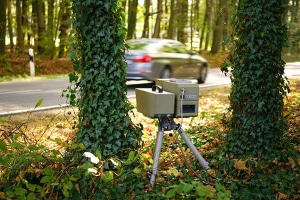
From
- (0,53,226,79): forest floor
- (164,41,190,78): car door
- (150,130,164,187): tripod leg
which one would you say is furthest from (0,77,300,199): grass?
(0,53,226,79): forest floor

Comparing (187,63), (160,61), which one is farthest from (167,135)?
(187,63)

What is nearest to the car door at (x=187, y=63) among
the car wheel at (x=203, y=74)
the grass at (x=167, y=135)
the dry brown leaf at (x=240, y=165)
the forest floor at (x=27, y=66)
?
the car wheel at (x=203, y=74)

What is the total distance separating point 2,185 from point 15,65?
15.0 metres

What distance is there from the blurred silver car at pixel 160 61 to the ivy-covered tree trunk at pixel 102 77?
633 centimetres

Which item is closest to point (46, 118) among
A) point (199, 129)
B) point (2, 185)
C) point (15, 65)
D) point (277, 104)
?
point (199, 129)

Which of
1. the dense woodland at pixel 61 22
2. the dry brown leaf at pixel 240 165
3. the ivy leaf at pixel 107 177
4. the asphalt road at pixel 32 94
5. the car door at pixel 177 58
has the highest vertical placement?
the dense woodland at pixel 61 22

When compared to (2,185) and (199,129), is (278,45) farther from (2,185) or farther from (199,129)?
(2,185)

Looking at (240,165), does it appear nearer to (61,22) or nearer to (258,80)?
(258,80)

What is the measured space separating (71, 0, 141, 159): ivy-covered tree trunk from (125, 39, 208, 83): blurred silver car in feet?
20.8

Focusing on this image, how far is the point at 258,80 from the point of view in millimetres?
5348

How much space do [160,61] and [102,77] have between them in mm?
8375

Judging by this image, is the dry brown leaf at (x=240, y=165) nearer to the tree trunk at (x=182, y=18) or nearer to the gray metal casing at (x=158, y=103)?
the gray metal casing at (x=158, y=103)

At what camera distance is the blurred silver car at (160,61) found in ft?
40.8

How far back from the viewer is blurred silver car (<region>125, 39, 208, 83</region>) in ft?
40.8
